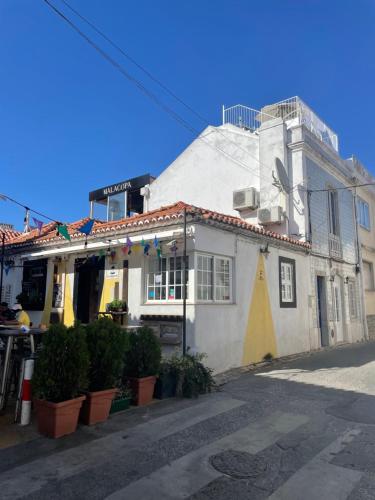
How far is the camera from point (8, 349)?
591 centimetres

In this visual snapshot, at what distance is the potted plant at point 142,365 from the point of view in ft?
22.2

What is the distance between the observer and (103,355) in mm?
5836

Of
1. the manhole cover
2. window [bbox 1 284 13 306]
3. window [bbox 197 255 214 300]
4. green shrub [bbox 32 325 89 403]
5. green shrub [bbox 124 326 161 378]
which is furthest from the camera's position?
window [bbox 1 284 13 306]

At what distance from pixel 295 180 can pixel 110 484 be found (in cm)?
1244

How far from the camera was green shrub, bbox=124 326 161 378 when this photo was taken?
6.90 metres

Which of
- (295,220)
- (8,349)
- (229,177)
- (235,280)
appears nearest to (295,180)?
(295,220)

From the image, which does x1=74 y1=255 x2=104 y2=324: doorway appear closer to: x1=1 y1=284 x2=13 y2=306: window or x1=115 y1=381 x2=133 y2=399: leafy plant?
x1=1 y1=284 x2=13 y2=306: window

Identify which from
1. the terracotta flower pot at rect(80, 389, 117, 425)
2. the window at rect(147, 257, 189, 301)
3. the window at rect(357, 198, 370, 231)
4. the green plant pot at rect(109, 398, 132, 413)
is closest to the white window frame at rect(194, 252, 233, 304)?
the window at rect(147, 257, 189, 301)

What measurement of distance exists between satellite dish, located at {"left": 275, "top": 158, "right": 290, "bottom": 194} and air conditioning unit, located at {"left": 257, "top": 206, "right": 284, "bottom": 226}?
973 mm

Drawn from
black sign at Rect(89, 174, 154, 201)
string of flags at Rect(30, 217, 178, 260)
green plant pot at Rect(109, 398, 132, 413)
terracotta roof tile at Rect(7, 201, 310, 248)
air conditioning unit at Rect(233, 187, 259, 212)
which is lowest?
green plant pot at Rect(109, 398, 132, 413)

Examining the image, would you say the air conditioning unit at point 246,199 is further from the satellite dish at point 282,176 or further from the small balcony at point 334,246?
the small balcony at point 334,246

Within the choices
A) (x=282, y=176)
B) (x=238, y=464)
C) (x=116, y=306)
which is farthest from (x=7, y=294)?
(x=238, y=464)

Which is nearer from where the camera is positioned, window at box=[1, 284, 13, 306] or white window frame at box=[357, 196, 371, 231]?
window at box=[1, 284, 13, 306]

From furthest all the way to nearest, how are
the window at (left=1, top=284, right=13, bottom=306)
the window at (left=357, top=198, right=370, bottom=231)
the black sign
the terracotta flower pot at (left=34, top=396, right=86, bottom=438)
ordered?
1. the window at (left=357, top=198, right=370, bottom=231)
2. the black sign
3. the window at (left=1, top=284, right=13, bottom=306)
4. the terracotta flower pot at (left=34, top=396, right=86, bottom=438)
